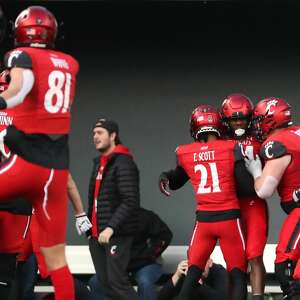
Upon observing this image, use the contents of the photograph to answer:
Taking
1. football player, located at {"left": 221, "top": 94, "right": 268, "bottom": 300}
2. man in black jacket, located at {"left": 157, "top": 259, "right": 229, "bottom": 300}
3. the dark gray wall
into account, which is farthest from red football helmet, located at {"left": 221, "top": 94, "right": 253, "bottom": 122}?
the dark gray wall

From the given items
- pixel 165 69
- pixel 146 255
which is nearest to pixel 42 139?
pixel 146 255

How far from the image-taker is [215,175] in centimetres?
791

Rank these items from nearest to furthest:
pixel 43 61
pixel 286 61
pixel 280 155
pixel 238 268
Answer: pixel 43 61, pixel 280 155, pixel 238 268, pixel 286 61

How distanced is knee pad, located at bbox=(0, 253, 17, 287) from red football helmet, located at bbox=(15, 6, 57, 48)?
1.83 metres

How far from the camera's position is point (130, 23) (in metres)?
10.2

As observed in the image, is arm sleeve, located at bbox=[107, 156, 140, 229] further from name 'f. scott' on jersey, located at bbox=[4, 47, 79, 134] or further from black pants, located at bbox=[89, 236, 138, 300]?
name 'f. scott' on jersey, located at bbox=[4, 47, 79, 134]

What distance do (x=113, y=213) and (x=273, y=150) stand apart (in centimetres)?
176

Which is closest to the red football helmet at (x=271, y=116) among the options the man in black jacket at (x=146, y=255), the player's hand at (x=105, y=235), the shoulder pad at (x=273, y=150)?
the shoulder pad at (x=273, y=150)

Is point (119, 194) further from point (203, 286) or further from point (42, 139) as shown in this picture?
point (42, 139)

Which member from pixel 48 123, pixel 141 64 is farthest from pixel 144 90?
pixel 48 123

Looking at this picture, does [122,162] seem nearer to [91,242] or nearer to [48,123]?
[91,242]

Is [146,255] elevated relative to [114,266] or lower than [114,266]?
elevated

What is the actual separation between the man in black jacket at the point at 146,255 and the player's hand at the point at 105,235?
1.69ft

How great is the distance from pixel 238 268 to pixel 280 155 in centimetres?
106
